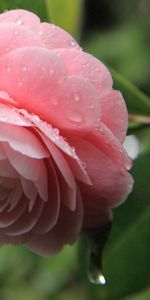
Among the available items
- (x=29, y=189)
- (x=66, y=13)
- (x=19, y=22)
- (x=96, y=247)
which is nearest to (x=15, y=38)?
(x=19, y=22)

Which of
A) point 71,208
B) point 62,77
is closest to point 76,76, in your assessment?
point 62,77

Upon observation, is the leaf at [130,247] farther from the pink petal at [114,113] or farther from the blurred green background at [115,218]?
the pink petal at [114,113]

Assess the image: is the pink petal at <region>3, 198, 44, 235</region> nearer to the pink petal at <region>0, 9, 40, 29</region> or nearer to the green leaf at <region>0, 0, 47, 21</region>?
the pink petal at <region>0, 9, 40, 29</region>

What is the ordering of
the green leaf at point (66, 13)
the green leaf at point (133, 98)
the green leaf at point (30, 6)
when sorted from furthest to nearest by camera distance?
the green leaf at point (66, 13), the green leaf at point (133, 98), the green leaf at point (30, 6)

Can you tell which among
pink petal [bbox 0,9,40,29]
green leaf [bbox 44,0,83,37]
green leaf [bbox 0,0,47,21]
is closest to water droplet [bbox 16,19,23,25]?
pink petal [bbox 0,9,40,29]

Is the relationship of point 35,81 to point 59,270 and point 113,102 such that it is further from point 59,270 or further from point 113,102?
point 59,270

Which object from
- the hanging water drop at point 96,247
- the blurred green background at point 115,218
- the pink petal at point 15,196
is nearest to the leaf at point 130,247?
the blurred green background at point 115,218
